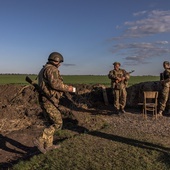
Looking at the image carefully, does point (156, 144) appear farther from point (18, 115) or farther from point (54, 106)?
point (18, 115)

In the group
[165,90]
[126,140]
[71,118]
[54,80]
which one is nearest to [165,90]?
[165,90]

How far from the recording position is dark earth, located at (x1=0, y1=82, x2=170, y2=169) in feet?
33.6

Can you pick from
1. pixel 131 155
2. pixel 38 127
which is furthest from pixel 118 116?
pixel 131 155

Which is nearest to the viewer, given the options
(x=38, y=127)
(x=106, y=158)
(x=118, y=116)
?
(x=106, y=158)

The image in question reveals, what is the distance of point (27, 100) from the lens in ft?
60.8

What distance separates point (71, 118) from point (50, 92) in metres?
5.43

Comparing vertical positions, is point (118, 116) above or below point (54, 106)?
below

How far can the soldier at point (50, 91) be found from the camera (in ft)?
27.6

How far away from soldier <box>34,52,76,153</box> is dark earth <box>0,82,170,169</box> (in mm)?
756

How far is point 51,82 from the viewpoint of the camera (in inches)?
329

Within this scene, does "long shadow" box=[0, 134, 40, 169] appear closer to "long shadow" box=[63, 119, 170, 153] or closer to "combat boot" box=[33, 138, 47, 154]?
"combat boot" box=[33, 138, 47, 154]

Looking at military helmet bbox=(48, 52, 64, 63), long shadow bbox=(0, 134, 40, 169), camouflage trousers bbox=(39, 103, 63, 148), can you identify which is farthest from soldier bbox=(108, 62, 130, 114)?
camouflage trousers bbox=(39, 103, 63, 148)

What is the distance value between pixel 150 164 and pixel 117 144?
6.39 feet

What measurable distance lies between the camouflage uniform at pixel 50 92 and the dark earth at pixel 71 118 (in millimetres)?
887
